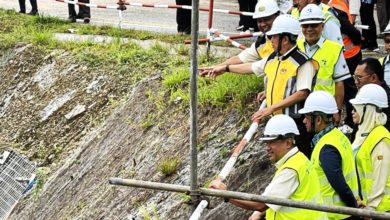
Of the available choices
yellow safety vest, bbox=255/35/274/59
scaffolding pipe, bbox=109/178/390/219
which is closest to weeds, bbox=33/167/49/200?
yellow safety vest, bbox=255/35/274/59

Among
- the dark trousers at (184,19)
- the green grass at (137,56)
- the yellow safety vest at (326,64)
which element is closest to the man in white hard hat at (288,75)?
the yellow safety vest at (326,64)

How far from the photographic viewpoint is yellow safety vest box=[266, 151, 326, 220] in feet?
15.4

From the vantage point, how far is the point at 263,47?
679cm

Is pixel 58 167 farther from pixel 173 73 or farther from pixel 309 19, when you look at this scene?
pixel 309 19

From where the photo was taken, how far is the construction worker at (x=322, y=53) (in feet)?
20.4

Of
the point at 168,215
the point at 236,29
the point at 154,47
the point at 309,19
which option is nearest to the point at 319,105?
the point at 309,19

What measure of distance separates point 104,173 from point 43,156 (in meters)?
1.89

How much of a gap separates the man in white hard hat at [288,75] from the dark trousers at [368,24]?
4.86 meters

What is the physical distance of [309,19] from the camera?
20.3 ft

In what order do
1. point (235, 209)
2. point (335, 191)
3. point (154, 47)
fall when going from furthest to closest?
point (154, 47) < point (235, 209) < point (335, 191)

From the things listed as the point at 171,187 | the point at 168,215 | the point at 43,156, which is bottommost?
the point at 43,156

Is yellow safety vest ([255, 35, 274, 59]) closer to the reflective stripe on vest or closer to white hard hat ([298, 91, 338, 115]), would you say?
the reflective stripe on vest

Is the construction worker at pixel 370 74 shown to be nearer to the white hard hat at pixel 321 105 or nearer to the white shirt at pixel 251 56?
the white hard hat at pixel 321 105

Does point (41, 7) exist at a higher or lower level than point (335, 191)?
lower
